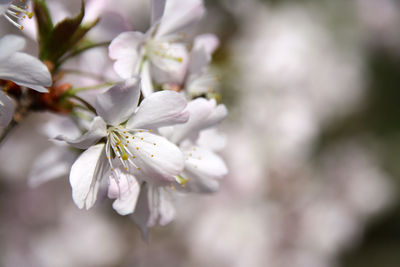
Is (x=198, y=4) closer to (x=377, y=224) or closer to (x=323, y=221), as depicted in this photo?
(x=323, y=221)

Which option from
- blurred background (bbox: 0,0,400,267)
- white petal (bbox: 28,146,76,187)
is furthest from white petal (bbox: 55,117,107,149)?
blurred background (bbox: 0,0,400,267)

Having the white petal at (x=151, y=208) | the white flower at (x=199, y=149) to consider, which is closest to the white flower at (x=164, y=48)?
the white flower at (x=199, y=149)

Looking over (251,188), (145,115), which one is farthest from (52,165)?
(251,188)

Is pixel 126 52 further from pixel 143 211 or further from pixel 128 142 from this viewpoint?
pixel 143 211

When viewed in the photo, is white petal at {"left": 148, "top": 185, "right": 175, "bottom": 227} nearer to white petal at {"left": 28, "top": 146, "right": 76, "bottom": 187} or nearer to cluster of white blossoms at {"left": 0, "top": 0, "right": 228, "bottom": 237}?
cluster of white blossoms at {"left": 0, "top": 0, "right": 228, "bottom": 237}

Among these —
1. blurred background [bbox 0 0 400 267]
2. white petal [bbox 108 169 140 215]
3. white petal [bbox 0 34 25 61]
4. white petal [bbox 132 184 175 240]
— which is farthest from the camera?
blurred background [bbox 0 0 400 267]

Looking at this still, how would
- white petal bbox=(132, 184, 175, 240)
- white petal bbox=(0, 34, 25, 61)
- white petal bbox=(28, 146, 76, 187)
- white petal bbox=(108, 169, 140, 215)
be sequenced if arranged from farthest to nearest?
white petal bbox=(28, 146, 76, 187) < white petal bbox=(132, 184, 175, 240) < white petal bbox=(108, 169, 140, 215) < white petal bbox=(0, 34, 25, 61)
